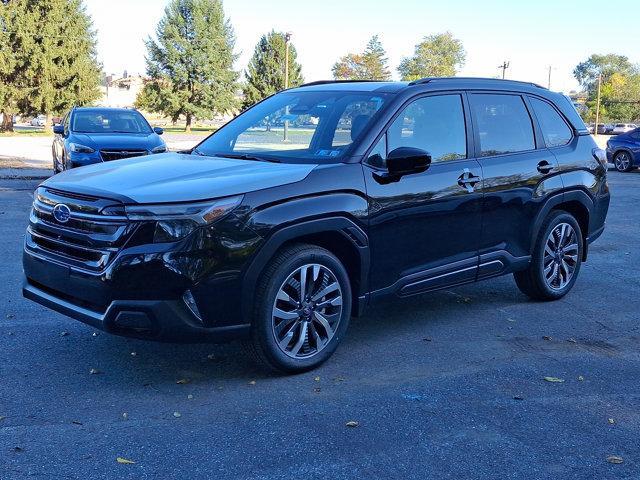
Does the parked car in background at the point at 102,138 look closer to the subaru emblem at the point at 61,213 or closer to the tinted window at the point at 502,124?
the tinted window at the point at 502,124

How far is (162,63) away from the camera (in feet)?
189

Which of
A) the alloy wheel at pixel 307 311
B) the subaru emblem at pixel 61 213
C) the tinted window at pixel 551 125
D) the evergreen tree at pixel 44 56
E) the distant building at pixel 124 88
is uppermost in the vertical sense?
the distant building at pixel 124 88

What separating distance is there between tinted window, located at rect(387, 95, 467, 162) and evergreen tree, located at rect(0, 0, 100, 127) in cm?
4476

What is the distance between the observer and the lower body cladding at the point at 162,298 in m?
3.87

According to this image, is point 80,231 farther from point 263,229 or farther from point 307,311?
point 307,311

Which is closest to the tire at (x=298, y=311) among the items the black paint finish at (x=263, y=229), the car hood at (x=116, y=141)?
the black paint finish at (x=263, y=229)

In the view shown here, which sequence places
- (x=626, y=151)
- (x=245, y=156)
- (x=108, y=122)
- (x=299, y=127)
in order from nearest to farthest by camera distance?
(x=245, y=156), (x=299, y=127), (x=108, y=122), (x=626, y=151)

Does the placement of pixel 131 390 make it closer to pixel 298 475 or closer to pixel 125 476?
pixel 125 476

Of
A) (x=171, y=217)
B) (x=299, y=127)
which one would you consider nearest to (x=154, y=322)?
(x=171, y=217)

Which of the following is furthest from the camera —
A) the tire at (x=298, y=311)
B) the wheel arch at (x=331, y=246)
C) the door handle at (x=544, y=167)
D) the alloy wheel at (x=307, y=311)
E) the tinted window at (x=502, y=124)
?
the door handle at (x=544, y=167)

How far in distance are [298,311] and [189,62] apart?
56.0 metres

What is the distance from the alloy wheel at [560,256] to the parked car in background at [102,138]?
8.76m

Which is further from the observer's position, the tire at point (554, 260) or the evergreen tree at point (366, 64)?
the evergreen tree at point (366, 64)

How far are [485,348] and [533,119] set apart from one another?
217 cm
